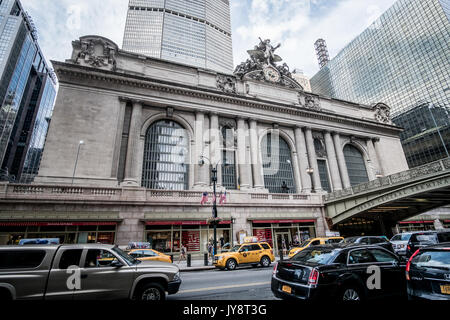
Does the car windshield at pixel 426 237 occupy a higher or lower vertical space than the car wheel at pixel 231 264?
higher

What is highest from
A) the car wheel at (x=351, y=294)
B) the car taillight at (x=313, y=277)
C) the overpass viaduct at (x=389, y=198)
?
the overpass viaduct at (x=389, y=198)

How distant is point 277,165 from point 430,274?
88.8 feet

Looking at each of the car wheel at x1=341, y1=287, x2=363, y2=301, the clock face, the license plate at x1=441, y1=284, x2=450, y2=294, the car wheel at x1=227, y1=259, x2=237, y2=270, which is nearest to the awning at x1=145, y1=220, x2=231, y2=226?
the car wheel at x1=227, y1=259, x2=237, y2=270

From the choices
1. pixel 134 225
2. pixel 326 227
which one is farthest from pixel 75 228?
pixel 326 227

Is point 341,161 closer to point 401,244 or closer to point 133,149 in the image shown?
point 401,244

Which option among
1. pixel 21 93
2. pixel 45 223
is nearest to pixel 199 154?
pixel 45 223

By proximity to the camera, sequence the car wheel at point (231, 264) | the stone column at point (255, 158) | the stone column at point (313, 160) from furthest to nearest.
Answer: the stone column at point (313, 160) < the stone column at point (255, 158) < the car wheel at point (231, 264)

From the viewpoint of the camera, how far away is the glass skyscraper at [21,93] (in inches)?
2968

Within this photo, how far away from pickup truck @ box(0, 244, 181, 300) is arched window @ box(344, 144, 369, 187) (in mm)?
36656

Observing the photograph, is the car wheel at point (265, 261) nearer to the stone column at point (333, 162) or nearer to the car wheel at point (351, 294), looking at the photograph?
the car wheel at point (351, 294)

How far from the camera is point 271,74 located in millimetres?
35531

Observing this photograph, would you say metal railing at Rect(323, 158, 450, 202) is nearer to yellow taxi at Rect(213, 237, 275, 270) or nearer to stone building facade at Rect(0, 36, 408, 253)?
stone building facade at Rect(0, 36, 408, 253)

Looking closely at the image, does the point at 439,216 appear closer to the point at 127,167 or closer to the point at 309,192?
the point at 309,192

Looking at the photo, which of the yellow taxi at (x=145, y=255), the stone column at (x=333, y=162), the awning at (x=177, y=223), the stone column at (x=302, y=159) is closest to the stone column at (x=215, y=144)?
the awning at (x=177, y=223)
